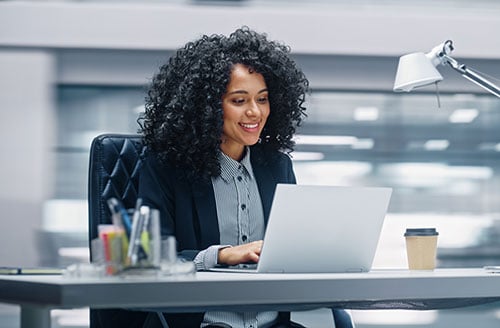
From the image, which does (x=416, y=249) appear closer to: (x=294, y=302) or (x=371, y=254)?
(x=371, y=254)

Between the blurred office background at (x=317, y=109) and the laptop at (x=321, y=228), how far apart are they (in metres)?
3.75

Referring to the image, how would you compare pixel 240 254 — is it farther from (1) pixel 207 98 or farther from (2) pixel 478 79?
(2) pixel 478 79

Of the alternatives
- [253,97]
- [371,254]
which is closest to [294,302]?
[371,254]

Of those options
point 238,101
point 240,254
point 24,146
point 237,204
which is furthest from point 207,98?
point 24,146

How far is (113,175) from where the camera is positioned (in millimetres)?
1827

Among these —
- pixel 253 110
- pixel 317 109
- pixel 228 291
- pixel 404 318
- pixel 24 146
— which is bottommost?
pixel 404 318

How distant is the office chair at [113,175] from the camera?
1771 mm

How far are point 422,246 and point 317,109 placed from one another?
3819 mm

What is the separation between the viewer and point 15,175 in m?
5.16

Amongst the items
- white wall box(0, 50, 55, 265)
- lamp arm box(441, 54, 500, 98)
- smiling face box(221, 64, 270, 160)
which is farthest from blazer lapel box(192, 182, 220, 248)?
white wall box(0, 50, 55, 265)

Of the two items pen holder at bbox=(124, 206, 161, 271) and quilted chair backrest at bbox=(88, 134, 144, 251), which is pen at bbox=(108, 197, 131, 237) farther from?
quilted chair backrest at bbox=(88, 134, 144, 251)

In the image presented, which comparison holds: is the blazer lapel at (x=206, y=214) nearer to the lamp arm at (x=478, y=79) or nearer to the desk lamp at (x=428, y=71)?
the desk lamp at (x=428, y=71)

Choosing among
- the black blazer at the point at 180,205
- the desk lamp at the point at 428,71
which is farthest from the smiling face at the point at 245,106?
the desk lamp at the point at 428,71

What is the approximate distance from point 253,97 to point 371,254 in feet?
1.62
